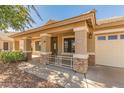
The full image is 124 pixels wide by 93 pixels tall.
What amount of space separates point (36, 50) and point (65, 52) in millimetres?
8362

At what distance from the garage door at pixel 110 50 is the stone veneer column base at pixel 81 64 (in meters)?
3.19

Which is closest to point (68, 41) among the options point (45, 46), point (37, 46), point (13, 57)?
point (45, 46)

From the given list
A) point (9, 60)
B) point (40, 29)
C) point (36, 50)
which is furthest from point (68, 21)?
point (36, 50)

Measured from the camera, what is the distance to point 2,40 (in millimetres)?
19688

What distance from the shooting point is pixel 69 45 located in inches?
379

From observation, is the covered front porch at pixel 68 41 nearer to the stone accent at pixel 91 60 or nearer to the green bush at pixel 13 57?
the stone accent at pixel 91 60

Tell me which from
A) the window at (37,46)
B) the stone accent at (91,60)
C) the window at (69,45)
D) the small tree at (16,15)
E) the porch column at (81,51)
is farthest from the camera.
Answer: the window at (37,46)

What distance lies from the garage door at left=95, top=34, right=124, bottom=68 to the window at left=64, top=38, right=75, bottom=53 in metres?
Result: 2.13

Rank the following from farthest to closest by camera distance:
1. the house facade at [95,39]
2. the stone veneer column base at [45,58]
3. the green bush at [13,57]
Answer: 1. the green bush at [13,57]
2. the stone veneer column base at [45,58]
3. the house facade at [95,39]

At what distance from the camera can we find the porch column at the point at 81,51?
596 centimetres

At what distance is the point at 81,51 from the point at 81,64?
786 mm

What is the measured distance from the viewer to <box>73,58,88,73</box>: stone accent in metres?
6.00

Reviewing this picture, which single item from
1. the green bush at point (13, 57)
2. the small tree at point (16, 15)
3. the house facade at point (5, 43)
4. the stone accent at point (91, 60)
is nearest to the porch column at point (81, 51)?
the stone accent at point (91, 60)

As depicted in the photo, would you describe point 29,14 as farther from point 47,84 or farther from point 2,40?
point 2,40
